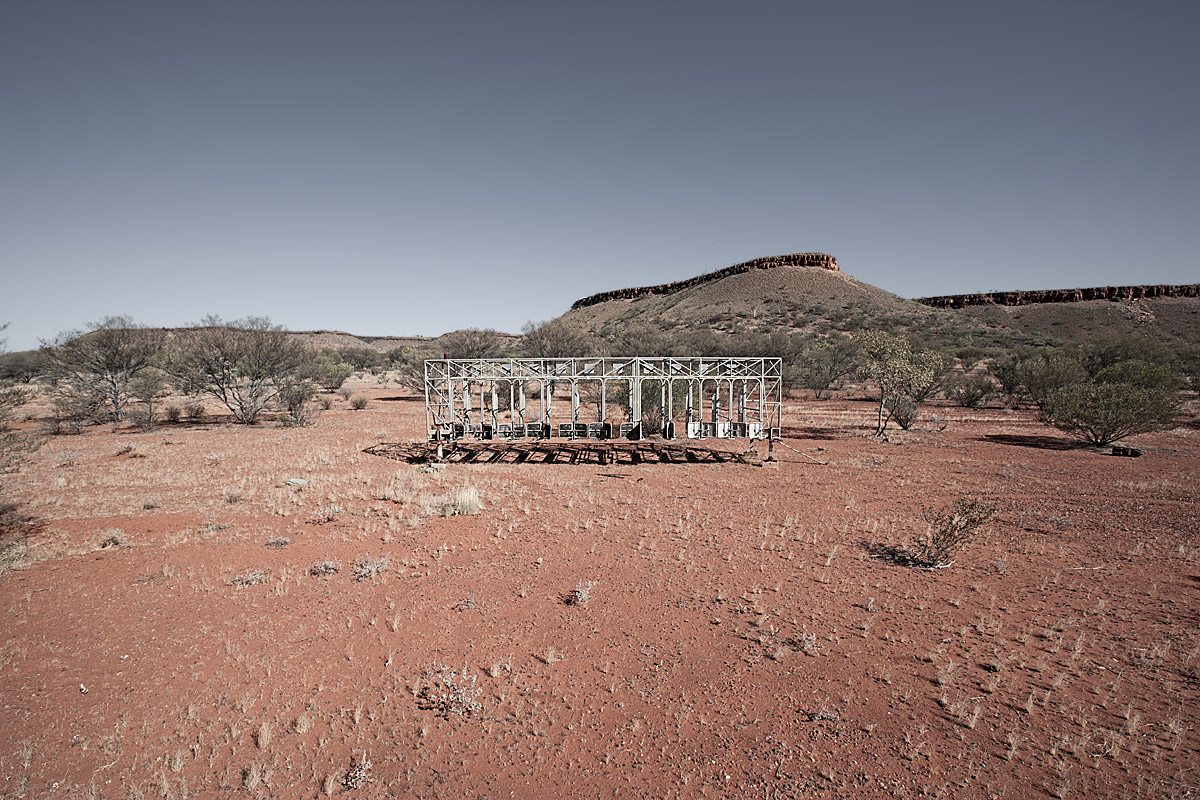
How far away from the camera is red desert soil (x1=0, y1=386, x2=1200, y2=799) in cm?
418

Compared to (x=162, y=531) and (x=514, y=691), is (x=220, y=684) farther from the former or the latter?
(x=162, y=531)

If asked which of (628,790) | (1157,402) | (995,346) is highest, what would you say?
(995,346)

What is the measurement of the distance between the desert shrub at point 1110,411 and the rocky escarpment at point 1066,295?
247 feet

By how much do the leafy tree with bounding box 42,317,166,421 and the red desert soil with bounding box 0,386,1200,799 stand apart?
56.8 feet

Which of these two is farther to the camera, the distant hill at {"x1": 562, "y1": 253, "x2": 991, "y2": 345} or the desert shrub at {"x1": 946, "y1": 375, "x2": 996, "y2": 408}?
the distant hill at {"x1": 562, "y1": 253, "x2": 991, "y2": 345}

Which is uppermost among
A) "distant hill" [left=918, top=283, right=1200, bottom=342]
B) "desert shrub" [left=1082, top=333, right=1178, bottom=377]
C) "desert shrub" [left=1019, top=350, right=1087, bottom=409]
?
"distant hill" [left=918, top=283, right=1200, bottom=342]

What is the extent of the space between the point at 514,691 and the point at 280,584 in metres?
4.65

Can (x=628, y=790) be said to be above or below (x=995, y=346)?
below

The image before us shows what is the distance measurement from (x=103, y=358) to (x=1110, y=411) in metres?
44.4

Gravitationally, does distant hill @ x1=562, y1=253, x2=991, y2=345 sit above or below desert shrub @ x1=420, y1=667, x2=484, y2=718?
above

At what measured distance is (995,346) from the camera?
45.7 metres

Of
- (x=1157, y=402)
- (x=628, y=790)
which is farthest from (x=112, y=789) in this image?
(x=1157, y=402)

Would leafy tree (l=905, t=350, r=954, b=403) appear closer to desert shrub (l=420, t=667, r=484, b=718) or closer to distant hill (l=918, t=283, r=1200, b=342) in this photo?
desert shrub (l=420, t=667, r=484, b=718)

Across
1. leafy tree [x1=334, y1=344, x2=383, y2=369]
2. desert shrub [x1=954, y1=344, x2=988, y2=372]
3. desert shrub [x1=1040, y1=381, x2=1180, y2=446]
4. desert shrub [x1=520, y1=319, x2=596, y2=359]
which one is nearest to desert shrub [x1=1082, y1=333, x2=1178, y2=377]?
desert shrub [x1=954, y1=344, x2=988, y2=372]
